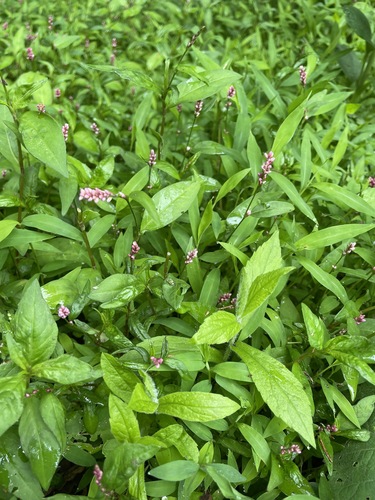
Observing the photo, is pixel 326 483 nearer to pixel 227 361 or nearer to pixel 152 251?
pixel 227 361

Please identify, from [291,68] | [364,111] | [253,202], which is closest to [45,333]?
[253,202]

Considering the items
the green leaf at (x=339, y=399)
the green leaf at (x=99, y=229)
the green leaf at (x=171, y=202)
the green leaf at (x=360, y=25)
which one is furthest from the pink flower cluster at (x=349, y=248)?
the green leaf at (x=360, y=25)

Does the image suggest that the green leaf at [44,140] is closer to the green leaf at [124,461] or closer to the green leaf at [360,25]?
the green leaf at [124,461]

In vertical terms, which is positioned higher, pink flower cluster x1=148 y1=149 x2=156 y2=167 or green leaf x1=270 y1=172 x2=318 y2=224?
pink flower cluster x1=148 y1=149 x2=156 y2=167

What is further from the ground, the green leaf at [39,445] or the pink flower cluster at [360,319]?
the green leaf at [39,445]

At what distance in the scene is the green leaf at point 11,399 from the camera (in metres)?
1.05

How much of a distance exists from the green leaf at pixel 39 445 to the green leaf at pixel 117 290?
12.7 inches

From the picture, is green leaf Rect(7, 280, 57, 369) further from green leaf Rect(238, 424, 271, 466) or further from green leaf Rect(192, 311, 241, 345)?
green leaf Rect(238, 424, 271, 466)

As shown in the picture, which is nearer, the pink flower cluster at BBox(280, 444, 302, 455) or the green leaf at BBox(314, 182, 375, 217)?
the pink flower cluster at BBox(280, 444, 302, 455)

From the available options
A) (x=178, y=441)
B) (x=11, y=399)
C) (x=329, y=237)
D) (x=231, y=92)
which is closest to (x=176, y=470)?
(x=178, y=441)

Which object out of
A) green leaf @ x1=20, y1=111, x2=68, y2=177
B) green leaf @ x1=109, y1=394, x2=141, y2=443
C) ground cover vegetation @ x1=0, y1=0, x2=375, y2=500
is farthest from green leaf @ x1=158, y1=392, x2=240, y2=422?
green leaf @ x1=20, y1=111, x2=68, y2=177

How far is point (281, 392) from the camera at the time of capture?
48.0 inches

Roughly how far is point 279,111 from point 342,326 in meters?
0.93

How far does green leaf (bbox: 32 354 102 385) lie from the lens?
1118mm
